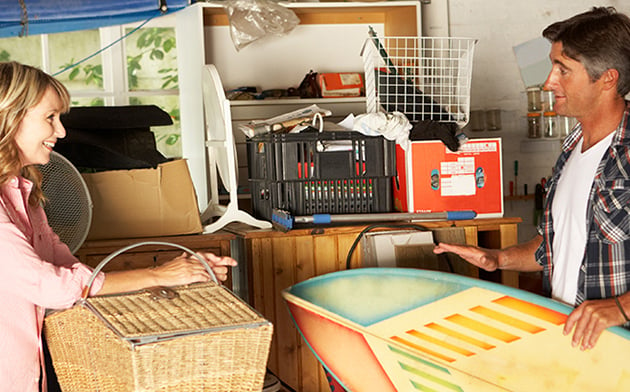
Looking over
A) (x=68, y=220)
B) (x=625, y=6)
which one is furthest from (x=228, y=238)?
(x=625, y=6)

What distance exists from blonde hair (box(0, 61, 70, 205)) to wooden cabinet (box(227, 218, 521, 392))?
4.33 feet

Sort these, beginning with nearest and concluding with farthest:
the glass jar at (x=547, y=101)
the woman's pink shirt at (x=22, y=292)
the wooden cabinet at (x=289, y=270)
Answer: the woman's pink shirt at (x=22, y=292), the wooden cabinet at (x=289, y=270), the glass jar at (x=547, y=101)

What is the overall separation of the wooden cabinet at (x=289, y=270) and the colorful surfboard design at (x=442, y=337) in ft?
0.92

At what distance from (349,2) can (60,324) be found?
9.11 feet

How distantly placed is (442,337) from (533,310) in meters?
0.31

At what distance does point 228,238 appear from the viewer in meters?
3.05

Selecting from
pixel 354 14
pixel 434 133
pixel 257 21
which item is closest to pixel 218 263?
pixel 434 133

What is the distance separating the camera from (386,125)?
314 centimetres

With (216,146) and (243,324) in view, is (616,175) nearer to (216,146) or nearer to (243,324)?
(243,324)

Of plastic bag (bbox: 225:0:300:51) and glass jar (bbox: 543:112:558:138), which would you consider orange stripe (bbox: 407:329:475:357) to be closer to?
plastic bag (bbox: 225:0:300:51)

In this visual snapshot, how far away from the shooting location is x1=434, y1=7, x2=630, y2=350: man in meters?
1.95

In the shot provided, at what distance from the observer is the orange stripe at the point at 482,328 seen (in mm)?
2207

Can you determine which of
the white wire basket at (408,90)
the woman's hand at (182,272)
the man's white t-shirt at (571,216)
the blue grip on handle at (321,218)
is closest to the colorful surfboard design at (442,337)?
the man's white t-shirt at (571,216)

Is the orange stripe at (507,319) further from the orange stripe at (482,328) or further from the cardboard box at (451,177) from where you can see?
the cardboard box at (451,177)
